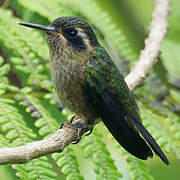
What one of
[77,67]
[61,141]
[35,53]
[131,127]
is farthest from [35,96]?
[61,141]

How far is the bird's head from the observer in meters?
3.28

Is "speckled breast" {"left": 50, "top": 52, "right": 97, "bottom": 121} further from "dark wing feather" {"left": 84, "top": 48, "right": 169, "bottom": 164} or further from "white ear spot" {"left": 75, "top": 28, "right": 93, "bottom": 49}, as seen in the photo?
"white ear spot" {"left": 75, "top": 28, "right": 93, "bottom": 49}

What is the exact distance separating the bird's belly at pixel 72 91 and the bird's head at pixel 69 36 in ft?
0.66

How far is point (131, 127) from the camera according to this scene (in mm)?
3162

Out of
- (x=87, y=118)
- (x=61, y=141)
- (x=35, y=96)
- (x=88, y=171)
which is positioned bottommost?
(x=88, y=171)

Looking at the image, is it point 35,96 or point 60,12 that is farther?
point 60,12

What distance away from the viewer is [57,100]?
3.92 meters

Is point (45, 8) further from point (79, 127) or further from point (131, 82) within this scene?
point (79, 127)

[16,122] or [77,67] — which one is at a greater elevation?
[77,67]

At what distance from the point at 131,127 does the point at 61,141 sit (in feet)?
2.59

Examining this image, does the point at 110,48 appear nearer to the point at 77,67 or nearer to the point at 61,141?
the point at 77,67

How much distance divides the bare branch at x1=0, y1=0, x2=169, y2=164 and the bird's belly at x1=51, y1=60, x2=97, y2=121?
0.94ft

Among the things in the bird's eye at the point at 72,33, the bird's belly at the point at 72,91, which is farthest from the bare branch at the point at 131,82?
the bird's eye at the point at 72,33

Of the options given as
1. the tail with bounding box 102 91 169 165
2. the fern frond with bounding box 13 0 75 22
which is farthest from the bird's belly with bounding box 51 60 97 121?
the fern frond with bounding box 13 0 75 22
